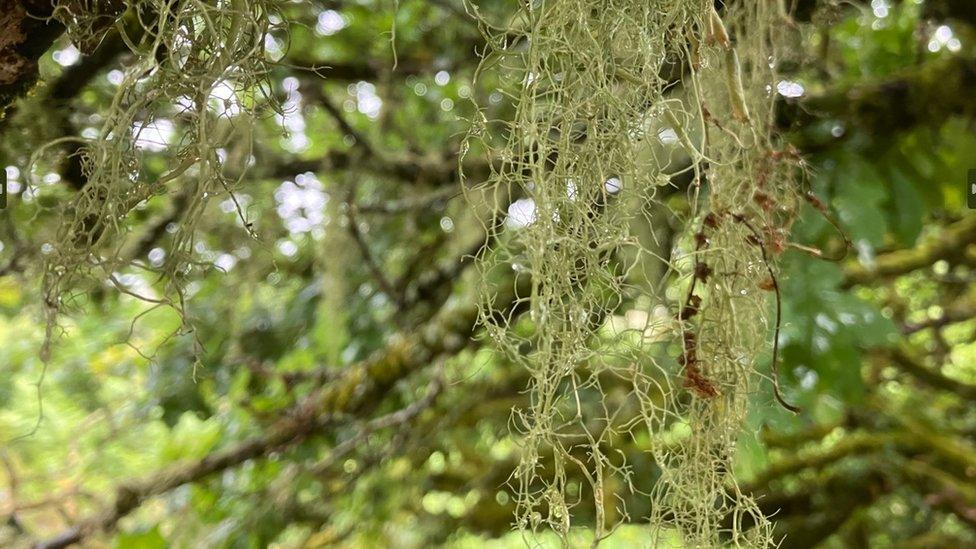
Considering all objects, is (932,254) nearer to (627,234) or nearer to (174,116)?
(627,234)

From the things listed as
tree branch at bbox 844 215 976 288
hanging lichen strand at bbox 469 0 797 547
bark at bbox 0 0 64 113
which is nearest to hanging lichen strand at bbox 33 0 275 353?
bark at bbox 0 0 64 113

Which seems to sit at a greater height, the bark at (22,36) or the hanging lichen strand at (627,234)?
the bark at (22,36)

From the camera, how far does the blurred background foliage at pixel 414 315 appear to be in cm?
118

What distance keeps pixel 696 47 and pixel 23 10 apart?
0.43m

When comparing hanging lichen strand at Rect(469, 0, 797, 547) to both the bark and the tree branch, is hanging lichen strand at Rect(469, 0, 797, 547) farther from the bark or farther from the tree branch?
the tree branch

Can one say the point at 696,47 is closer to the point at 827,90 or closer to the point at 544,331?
the point at 544,331

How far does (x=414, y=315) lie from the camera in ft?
5.14

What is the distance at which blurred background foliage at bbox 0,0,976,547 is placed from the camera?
1178 millimetres

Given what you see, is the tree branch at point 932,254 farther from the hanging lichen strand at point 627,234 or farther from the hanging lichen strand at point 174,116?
the hanging lichen strand at point 174,116

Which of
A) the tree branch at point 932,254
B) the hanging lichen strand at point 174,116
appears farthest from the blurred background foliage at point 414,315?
the hanging lichen strand at point 174,116

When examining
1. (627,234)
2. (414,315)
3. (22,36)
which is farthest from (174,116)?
(414,315)

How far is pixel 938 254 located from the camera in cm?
172

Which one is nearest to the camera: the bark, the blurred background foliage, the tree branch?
the bark

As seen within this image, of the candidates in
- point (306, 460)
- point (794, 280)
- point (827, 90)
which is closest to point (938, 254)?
point (827, 90)
